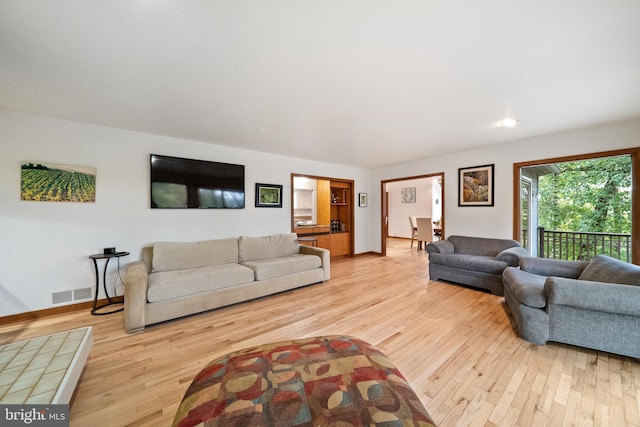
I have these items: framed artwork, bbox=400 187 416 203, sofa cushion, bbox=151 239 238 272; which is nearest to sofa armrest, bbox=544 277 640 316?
sofa cushion, bbox=151 239 238 272

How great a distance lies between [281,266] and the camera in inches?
136

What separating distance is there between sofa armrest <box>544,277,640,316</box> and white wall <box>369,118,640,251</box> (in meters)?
2.41

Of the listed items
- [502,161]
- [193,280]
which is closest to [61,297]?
[193,280]

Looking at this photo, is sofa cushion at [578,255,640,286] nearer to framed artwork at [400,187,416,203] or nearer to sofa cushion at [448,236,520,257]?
sofa cushion at [448,236,520,257]

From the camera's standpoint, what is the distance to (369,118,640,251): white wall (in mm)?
3172

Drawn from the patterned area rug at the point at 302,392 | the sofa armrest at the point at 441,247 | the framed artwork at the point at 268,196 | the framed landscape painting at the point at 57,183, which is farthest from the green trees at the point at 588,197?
the framed landscape painting at the point at 57,183

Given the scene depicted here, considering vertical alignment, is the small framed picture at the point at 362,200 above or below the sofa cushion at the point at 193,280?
above

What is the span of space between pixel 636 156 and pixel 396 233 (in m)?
7.06

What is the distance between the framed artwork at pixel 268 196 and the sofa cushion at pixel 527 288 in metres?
3.80

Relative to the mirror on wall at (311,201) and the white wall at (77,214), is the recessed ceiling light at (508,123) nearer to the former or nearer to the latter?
the mirror on wall at (311,201)

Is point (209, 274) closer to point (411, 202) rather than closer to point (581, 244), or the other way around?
point (581, 244)

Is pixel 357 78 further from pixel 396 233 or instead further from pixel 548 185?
pixel 396 233

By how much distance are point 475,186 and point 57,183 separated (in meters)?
6.45

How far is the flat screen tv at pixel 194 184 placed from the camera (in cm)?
341
